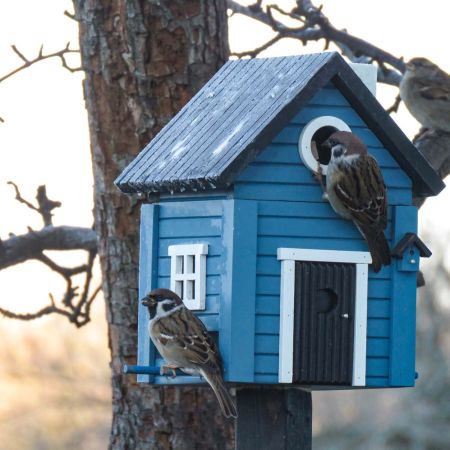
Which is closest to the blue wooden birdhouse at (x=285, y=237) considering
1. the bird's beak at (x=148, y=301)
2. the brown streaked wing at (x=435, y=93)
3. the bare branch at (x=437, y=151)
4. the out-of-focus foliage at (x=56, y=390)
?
the bird's beak at (x=148, y=301)

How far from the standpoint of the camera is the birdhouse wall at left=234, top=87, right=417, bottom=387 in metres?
5.15

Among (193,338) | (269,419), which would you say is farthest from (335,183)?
(269,419)

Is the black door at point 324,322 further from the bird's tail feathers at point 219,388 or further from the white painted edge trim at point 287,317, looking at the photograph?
the bird's tail feathers at point 219,388

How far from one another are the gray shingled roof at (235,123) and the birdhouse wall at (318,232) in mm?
78

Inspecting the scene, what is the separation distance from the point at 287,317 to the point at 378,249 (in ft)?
1.54

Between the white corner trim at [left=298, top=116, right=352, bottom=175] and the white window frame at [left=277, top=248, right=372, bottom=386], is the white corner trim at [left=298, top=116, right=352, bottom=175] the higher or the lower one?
the higher one

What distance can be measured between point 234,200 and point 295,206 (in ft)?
0.80

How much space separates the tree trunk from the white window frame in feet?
5.25

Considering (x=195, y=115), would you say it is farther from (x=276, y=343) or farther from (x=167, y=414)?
(x=167, y=414)

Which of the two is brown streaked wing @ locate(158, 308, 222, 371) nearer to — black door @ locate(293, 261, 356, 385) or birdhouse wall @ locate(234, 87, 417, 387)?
birdhouse wall @ locate(234, 87, 417, 387)

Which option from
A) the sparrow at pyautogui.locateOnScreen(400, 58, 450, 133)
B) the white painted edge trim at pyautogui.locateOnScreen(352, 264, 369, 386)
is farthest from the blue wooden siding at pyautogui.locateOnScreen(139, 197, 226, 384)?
the sparrow at pyautogui.locateOnScreen(400, 58, 450, 133)

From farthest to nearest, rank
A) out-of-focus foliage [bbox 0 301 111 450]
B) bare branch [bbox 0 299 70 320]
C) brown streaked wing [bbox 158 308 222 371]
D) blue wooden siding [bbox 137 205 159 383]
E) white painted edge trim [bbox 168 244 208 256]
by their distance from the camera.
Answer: out-of-focus foliage [bbox 0 301 111 450] → bare branch [bbox 0 299 70 320] → blue wooden siding [bbox 137 205 159 383] → white painted edge trim [bbox 168 244 208 256] → brown streaked wing [bbox 158 308 222 371]

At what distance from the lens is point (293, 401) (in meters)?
5.33

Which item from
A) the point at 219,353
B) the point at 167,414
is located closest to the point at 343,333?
the point at 219,353
